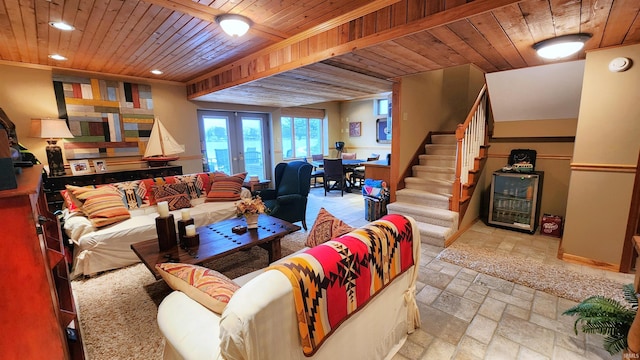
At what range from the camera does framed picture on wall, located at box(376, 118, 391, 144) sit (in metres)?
7.64

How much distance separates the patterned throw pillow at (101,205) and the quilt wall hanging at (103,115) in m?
1.38

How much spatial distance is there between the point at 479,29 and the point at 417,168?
8.17ft

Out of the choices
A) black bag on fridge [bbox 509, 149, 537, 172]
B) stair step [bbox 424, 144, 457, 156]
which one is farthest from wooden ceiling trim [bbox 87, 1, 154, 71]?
black bag on fridge [bbox 509, 149, 537, 172]

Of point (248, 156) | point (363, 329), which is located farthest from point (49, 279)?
point (248, 156)

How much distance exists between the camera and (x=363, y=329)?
1417 mm

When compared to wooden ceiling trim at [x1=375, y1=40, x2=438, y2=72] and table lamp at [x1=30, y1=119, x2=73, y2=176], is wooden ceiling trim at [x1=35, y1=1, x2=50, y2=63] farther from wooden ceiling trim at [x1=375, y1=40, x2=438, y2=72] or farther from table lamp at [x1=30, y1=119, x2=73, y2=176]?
wooden ceiling trim at [x1=375, y1=40, x2=438, y2=72]

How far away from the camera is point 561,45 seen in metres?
2.22

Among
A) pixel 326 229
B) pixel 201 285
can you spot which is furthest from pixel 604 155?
pixel 201 285

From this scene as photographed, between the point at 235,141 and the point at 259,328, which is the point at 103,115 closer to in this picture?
the point at 235,141

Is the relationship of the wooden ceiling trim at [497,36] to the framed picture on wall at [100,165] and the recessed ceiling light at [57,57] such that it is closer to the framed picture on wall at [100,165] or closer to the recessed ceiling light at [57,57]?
the recessed ceiling light at [57,57]

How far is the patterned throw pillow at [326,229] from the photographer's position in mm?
1805

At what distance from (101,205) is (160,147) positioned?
1.87 m

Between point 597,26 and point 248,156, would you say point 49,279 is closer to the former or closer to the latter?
point 597,26

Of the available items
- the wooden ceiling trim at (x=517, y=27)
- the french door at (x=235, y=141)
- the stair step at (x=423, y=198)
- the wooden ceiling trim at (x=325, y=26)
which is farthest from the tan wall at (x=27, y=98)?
the wooden ceiling trim at (x=517, y=27)
